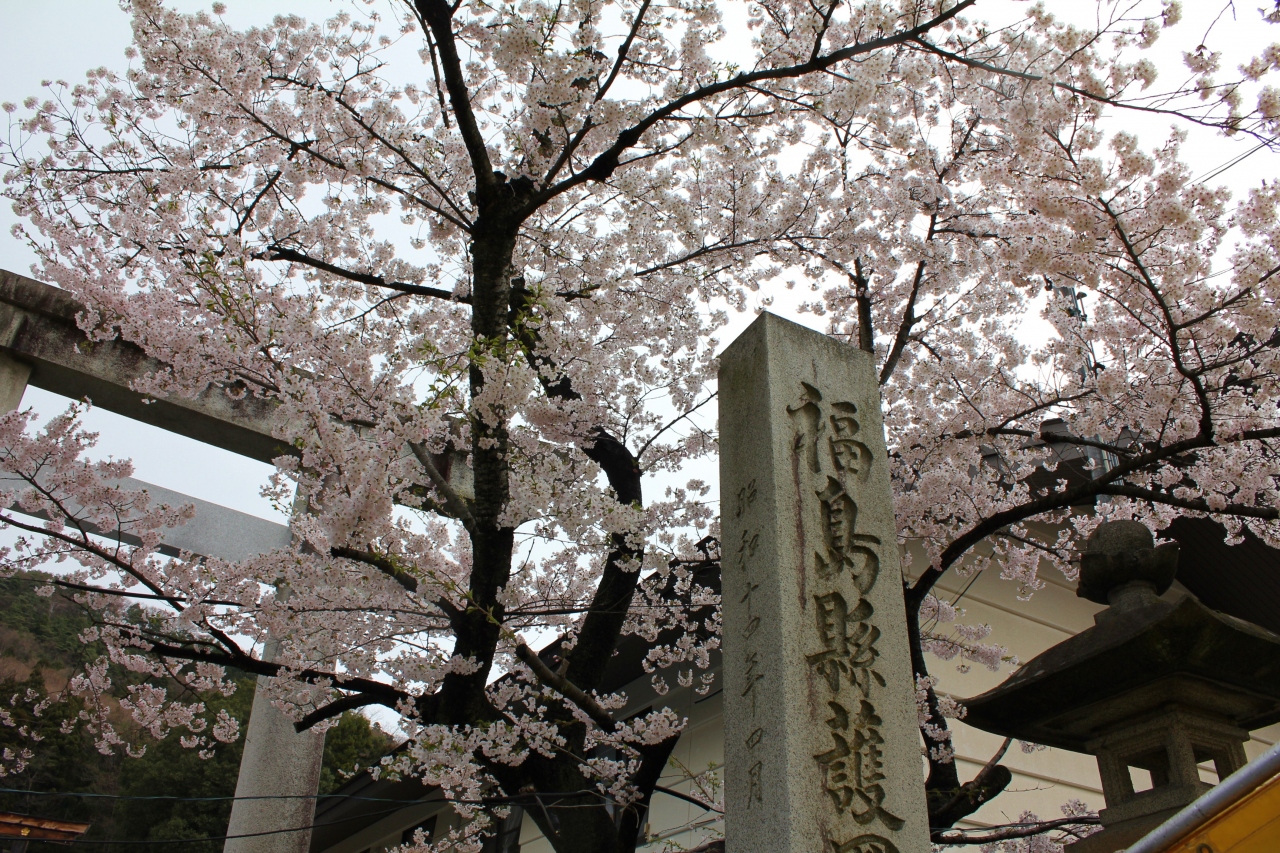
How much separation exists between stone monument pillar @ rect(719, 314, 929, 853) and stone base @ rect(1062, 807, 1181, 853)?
102 centimetres

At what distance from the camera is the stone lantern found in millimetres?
3416

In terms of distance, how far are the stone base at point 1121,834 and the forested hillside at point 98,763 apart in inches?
591

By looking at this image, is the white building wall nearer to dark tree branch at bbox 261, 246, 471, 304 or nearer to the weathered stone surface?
the weathered stone surface

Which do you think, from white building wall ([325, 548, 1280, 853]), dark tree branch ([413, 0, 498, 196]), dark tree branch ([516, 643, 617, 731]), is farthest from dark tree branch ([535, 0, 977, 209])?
white building wall ([325, 548, 1280, 853])

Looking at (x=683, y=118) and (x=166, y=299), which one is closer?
(x=683, y=118)

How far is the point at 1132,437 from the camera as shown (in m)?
6.86

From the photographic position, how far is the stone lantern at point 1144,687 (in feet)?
11.2

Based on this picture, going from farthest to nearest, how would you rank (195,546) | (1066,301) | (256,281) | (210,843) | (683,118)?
(210,843)
(195,546)
(1066,301)
(256,281)
(683,118)

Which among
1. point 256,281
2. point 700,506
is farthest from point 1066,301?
point 256,281

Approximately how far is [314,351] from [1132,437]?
6506mm

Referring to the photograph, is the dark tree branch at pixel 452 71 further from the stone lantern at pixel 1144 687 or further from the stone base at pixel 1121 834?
the stone base at pixel 1121 834

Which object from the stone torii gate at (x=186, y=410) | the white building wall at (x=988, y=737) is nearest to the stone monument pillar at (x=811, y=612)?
the white building wall at (x=988, y=737)

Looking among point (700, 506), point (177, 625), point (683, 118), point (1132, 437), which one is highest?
point (683, 118)

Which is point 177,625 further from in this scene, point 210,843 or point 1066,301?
point 210,843
